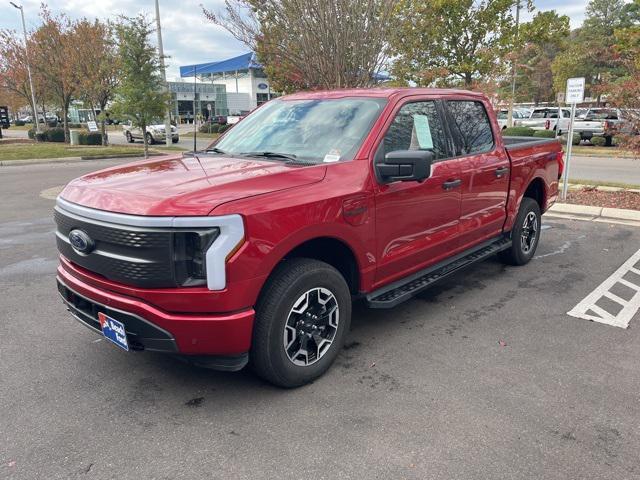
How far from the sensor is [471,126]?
4.91 metres

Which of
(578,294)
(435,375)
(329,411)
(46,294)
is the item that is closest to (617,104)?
(578,294)

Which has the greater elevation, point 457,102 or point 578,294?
point 457,102

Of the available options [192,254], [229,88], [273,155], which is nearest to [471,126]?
[273,155]

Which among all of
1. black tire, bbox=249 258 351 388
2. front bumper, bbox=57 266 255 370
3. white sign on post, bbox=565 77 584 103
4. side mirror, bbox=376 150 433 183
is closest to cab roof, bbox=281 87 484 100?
side mirror, bbox=376 150 433 183

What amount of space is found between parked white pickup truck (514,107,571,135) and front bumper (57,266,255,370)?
1039 inches

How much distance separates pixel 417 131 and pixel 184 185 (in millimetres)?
2060

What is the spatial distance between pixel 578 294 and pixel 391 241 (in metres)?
2.50

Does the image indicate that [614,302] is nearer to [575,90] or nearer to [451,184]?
[451,184]

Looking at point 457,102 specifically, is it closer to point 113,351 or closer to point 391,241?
point 391,241

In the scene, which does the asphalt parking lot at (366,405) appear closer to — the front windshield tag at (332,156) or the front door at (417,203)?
the front door at (417,203)

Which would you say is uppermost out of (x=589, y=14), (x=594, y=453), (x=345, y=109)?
(x=589, y=14)

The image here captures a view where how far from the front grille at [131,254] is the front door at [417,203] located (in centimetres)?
156

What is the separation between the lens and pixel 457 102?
479 cm

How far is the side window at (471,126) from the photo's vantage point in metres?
4.68
